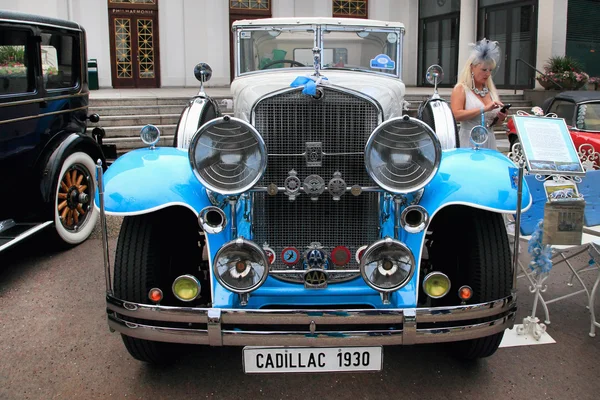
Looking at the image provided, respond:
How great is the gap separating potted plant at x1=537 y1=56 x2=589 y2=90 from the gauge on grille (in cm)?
1254

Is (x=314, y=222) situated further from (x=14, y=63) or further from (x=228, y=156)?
(x=14, y=63)

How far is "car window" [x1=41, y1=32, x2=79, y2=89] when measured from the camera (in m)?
5.11

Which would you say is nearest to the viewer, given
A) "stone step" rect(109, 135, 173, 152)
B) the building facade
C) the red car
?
the red car

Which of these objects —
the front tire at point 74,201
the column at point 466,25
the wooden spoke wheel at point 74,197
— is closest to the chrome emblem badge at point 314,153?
the front tire at point 74,201

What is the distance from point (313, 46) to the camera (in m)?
4.21

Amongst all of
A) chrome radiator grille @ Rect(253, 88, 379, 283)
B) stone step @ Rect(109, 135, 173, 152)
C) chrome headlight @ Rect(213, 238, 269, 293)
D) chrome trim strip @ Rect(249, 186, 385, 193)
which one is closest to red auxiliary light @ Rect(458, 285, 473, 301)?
chrome radiator grille @ Rect(253, 88, 379, 283)

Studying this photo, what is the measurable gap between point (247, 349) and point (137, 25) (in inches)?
574

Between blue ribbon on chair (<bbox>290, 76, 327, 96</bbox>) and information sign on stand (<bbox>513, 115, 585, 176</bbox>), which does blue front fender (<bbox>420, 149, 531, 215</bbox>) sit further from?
blue ribbon on chair (<bbox>290, 76, 327, 96</bbox>)

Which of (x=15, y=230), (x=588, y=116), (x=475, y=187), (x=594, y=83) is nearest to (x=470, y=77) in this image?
(x=475, y=187)

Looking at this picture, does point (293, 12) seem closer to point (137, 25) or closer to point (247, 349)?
point (137, 25)

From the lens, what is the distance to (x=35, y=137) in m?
4.85

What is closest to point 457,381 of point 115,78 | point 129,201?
point 129,201

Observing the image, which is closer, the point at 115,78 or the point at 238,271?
the point at 238,271

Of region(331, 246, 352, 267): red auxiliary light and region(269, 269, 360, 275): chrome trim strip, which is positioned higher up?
region(331, 246, 352, 267): red auxiliary light
